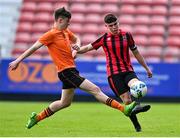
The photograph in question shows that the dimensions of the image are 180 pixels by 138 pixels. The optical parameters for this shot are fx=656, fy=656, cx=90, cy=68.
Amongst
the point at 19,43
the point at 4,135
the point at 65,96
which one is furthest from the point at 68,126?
A: the point at 19,43

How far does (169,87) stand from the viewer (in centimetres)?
2211

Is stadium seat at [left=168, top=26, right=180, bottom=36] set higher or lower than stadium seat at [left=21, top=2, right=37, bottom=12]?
lower

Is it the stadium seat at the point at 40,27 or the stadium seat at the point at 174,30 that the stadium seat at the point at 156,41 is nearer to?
the stadium seat at the point at 174,30

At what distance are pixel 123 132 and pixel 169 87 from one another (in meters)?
11.2

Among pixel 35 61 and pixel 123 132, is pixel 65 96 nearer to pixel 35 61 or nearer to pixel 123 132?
pixel 123 132

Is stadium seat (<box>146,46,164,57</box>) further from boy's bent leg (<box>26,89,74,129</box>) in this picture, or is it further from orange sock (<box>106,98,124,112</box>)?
orange sock (<box>106,98,124,112</box>)

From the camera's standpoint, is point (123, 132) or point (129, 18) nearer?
point (123, 132)

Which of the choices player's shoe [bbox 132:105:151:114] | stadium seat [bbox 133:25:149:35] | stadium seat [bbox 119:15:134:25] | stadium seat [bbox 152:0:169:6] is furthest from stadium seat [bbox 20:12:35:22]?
player's shoe [bbox 132:105:151:114]

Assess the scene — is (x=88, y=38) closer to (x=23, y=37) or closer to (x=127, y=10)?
(x=127, y=10)

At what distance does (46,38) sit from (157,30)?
15.8 meters

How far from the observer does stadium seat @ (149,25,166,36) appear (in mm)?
26406

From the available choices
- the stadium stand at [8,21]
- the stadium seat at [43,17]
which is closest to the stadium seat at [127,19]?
the stadium seat at [43,17]

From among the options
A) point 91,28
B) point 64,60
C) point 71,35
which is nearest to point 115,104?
point 64,60

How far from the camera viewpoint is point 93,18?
27.3 meters
